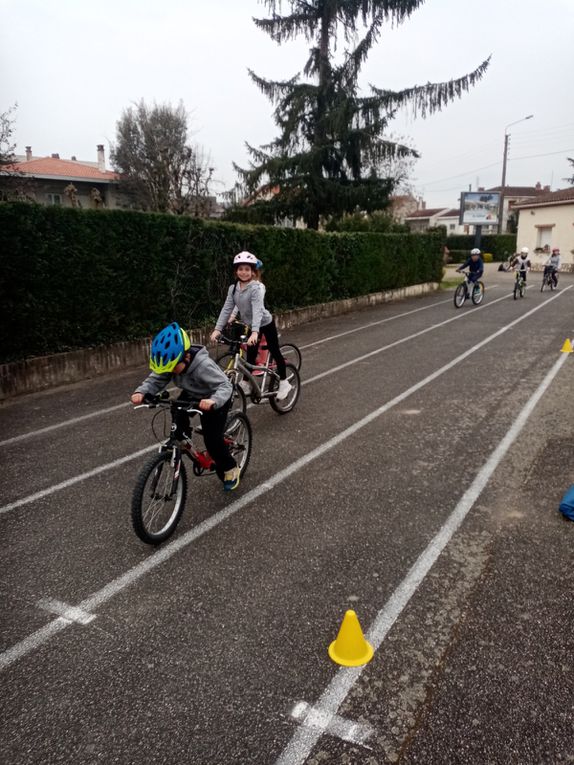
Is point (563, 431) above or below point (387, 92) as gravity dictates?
below

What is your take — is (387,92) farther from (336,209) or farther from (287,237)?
(287,237)

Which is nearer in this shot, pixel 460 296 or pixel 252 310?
pixel 252 310

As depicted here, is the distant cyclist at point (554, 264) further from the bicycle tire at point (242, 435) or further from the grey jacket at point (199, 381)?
the grey jacket at point (199, 381)

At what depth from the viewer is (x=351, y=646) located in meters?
2.85

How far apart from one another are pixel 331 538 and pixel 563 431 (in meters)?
3.80

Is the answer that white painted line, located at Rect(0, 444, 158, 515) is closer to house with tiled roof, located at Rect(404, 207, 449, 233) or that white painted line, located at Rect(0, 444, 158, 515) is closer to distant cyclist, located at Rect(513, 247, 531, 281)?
distant cyclist, located at Rect(513, 247, 531, 281)

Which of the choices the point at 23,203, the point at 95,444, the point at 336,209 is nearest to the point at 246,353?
the point at 95,444

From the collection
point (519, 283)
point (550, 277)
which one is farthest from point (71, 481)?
point (550, 277)

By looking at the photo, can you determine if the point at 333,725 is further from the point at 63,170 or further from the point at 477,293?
the point at 63,170

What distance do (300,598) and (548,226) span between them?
4586cm

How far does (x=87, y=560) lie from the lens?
3.88 metres

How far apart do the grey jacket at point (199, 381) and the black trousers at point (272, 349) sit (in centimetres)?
256

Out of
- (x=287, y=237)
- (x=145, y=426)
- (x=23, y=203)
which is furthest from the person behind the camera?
(x=287, y=237)

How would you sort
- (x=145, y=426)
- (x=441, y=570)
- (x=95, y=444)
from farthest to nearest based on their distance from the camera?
(x=145, y=426), (x=95, y=444), (x=441, y=570)
